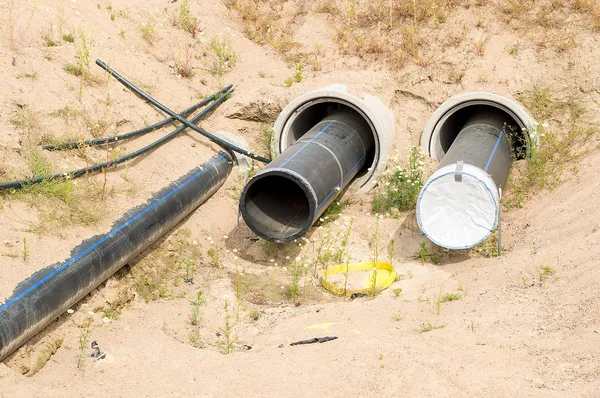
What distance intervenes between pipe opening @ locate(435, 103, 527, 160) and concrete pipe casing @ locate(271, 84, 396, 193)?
627mm

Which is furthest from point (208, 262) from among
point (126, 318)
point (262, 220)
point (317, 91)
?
point (317, 91)

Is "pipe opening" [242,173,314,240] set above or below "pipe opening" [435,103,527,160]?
below

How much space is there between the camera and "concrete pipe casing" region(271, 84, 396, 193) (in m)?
7.74

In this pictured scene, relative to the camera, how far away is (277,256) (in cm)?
688

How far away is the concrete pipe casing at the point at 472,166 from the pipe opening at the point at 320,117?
0.68m

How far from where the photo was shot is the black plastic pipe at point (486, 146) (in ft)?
22.0

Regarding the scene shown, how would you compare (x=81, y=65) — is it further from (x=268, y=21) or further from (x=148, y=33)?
(x=268, y=21)

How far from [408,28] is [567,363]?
235 inches

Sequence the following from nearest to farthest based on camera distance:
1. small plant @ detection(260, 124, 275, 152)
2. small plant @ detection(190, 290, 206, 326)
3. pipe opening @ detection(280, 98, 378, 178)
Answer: small plant @ detection(190, 290, 206, 326), pipe opening @ detection(280, 98, 378, 178), small plant @ detection(260, 124, 275, 152)

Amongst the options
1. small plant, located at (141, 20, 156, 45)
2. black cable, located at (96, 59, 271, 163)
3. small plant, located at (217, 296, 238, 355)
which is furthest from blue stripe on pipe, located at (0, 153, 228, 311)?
small plant, located at (141, 20, 156, 45)

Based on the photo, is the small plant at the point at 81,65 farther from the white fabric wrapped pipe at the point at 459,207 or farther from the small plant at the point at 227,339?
the white fabric wrapped pipe at the point at 459,207

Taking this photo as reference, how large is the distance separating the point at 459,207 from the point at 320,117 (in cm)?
299

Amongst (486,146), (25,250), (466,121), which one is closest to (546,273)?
(486,146)

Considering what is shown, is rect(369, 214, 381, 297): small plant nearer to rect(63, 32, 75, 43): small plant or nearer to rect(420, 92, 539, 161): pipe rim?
rect(420, 92, 539, 161): pipe rim
